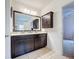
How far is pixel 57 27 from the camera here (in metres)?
3.68

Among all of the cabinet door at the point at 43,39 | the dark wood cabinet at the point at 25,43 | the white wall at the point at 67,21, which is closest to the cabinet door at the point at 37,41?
the dark wood cabinet at the point at 25,43

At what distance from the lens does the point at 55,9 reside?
3885mm

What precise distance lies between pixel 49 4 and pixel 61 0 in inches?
37.0

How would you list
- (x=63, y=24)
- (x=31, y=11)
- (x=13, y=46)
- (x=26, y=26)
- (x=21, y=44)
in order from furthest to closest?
(x=31, y=11), (x=26, y=26), (x=63, y=24), (x=21, y=44), (x=13, y=46)

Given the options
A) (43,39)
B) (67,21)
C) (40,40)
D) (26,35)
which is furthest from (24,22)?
(67,21)

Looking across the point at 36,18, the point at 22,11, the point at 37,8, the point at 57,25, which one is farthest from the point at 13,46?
the point at 37,8

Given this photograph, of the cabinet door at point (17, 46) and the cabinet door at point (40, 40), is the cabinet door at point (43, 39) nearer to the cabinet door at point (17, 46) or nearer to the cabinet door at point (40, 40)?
the cabinet door at point (40, 40)

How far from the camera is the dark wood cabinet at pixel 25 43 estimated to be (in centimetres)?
281

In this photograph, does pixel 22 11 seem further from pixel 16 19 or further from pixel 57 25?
pixel 57 25

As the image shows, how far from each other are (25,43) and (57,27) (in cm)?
159

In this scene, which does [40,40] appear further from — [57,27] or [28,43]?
[57,27]

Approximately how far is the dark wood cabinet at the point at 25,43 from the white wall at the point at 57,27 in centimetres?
55

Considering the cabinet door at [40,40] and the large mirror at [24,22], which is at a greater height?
the large mirror at [24,22]

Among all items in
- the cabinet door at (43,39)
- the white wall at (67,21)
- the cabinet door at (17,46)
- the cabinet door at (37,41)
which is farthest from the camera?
the cabinet door at (43,39)
